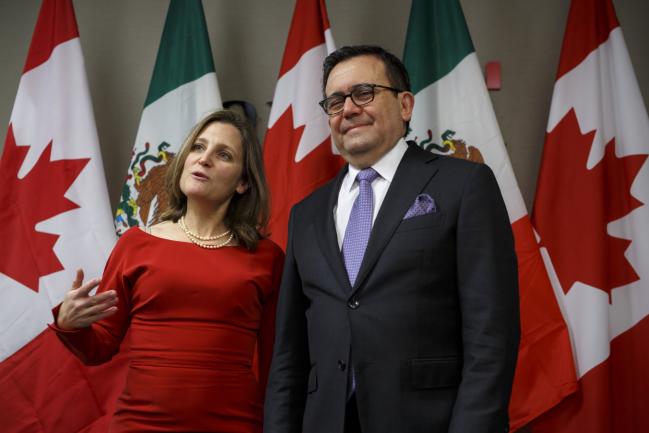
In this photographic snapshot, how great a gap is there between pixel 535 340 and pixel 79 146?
198 cm

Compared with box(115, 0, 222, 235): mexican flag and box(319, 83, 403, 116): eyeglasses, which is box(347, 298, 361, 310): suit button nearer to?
box(319, 83, 403, 116): eyeglasses

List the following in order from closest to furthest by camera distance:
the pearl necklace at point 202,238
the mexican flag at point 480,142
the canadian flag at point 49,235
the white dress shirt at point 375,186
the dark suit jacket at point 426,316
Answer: the dark suit jacket at point 426,316 < the white dress shirt at point 375,186 < the pearl necklace at point 202,238 < the mexican flag at point 480,142 < the canadian flag at point 49,235

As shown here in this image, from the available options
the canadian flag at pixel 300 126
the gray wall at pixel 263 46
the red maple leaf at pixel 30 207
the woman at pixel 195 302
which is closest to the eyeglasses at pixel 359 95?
the woman at pixel 195 302

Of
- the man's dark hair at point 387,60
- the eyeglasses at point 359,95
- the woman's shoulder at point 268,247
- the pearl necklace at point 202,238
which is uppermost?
the man's dark hair at point 387,60

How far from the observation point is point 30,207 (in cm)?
238

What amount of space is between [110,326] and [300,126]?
1.16 m

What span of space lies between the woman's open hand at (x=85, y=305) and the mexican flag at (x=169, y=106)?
0.97 meters

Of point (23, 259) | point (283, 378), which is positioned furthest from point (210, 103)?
point (283, 378)

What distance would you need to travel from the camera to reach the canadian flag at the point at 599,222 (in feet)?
6.98

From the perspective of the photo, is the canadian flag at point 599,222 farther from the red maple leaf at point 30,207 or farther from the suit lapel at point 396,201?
the red maple leaf at point 30,207

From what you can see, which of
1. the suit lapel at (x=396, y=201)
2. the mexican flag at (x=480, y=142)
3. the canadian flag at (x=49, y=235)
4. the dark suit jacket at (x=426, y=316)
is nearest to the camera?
the dark suit jacket at (x=426, y=316)

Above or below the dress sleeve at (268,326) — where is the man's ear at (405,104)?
above

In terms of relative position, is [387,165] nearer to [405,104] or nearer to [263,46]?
[405,104]

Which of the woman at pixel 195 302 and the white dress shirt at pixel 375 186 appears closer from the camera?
the white dress shirt at pixel 375 186
